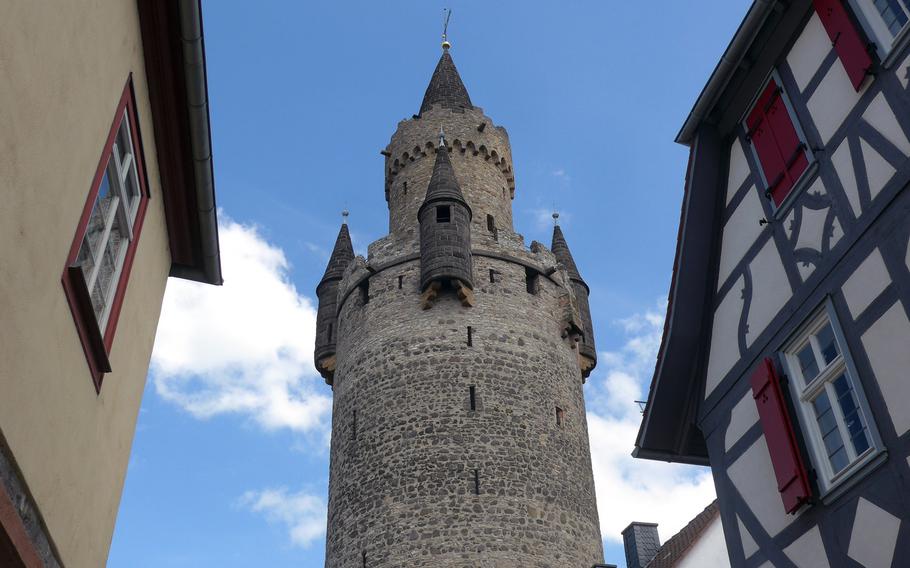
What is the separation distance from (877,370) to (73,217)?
5056 millimetres

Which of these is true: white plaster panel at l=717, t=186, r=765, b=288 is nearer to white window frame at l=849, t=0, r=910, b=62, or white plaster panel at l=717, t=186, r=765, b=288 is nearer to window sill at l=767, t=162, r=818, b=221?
window sill at l=767, t=162, r=818, b=221

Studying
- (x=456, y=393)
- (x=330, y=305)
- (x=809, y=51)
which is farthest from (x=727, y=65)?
(x=330, y=305)

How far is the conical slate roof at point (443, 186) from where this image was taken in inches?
835

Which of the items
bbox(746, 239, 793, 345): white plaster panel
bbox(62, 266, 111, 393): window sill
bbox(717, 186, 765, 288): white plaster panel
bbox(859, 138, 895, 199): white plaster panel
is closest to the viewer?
bbox(62, 266, 111, 393): window sill

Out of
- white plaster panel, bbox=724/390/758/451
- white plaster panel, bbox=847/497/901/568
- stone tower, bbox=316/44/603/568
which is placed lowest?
white plaster panel, bbox=847/497/901/568

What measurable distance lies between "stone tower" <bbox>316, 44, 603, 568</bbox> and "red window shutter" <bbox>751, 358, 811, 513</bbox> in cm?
1057

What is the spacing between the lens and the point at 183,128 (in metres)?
6.66

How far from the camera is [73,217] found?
4.55 m

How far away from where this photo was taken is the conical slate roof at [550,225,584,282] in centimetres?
2441

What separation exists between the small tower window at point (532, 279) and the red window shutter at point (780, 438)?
1423 cm

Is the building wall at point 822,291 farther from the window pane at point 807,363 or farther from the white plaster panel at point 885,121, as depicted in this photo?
the window pane at point 807,363

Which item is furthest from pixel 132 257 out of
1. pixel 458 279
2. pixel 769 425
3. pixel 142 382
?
pixel 458 279

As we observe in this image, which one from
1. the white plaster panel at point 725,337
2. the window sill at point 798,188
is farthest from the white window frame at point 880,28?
the white plaster panel at point 725,337

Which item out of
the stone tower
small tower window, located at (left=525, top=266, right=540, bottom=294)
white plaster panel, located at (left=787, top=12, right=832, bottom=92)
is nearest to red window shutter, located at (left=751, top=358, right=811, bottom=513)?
white plaster panel, located at (left=787, top=12, right=832, bottom=92)
